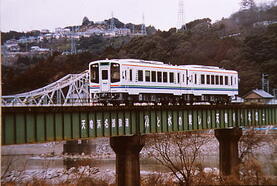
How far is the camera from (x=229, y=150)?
37156 mm

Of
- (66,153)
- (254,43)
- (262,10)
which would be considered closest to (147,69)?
(66,153)

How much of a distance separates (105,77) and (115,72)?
2.85 feet

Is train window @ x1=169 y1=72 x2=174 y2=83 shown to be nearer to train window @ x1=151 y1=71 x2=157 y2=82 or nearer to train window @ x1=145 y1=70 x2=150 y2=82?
train window @ x1=151 y1=71 x2=157 y2=82

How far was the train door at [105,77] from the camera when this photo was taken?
29.9 meters

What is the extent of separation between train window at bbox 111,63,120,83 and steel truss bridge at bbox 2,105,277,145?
380 cm

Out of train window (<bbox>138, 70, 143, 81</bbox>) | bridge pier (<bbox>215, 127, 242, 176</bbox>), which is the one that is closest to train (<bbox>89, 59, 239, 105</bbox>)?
train window (<bbox>138, 70, 143, 81</bbox>)

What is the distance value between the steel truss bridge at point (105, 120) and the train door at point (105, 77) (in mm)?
4033

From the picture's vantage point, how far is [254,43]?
10219cm

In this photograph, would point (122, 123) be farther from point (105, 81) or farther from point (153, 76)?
point (153, 76)

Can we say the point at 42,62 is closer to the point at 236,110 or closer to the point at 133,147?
the point at 236,110

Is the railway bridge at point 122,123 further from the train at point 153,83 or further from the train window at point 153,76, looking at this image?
the train window at point 153,76

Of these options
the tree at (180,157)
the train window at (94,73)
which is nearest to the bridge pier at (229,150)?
the tree at (180,157)

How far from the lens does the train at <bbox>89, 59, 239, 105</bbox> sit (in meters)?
29.8

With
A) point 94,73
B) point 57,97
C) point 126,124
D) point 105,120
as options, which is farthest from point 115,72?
point 57,97
